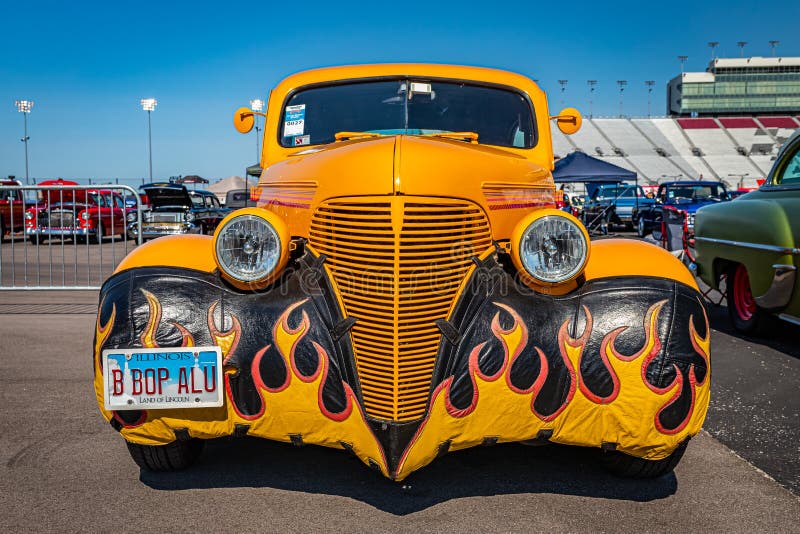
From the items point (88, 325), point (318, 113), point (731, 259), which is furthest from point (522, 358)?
point (88, 325)

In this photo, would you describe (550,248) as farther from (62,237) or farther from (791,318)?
(62,237)

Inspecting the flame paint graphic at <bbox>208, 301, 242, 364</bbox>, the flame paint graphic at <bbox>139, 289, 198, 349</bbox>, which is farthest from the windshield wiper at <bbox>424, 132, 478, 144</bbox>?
the flame paint graphic at <bbox>139, 289, 198, 349</bbox>

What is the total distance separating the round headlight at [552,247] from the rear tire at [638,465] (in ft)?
2.97

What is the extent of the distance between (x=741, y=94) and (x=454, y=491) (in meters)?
90.4

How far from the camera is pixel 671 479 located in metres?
3.15

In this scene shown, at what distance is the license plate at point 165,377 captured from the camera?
266 cm

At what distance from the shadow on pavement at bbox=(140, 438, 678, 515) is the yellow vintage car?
356mm

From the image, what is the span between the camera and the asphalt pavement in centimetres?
271

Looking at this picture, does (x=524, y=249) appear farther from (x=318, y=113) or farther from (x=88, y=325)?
(x=88, y=325)

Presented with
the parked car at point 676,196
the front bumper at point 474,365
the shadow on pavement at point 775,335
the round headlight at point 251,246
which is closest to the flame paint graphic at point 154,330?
the front bumper at point 474,365

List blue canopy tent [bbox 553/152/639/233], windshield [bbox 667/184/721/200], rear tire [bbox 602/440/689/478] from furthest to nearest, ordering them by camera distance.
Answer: blue canopy tent [bbox 553/152/639/233]
windshield [bbox 667/184/721/200]
rear tire [bbox 602/440/689/478]

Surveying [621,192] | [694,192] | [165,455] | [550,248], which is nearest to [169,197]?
[694,192]

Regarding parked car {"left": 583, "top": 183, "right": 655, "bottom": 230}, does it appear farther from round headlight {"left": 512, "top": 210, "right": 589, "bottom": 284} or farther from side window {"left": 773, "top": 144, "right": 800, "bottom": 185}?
round headlight {"left": 512, "top": 210, "right": 589, "bottom": 284}

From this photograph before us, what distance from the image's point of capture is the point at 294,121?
410 centimetres
